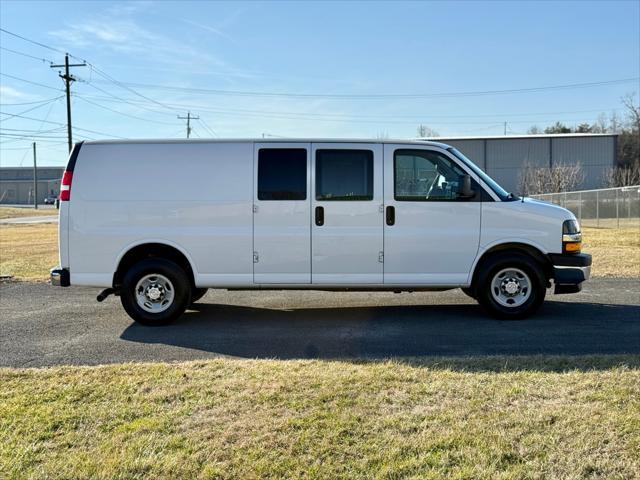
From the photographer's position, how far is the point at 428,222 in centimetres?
707

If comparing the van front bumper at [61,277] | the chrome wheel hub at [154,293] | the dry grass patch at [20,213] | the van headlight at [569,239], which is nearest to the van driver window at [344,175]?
the chrome wheel hub at [154,293]

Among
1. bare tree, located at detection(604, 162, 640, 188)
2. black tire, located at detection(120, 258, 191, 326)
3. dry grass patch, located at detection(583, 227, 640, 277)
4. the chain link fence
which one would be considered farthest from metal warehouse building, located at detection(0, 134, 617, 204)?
black tire, located at detection(120, 258, 191, 326)

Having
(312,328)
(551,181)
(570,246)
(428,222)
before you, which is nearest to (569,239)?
(570,246)

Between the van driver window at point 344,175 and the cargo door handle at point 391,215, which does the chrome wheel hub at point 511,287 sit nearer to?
the cargo door handle at point 391,215

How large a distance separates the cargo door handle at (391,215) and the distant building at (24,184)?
12467 centimetres

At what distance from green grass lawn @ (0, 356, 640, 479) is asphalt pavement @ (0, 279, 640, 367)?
26.0 inches

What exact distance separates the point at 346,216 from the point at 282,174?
0.97 metres

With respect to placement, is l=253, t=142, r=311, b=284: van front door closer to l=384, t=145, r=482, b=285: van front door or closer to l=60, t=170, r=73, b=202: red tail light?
l=384, t=145, r=482, b=285: van front door

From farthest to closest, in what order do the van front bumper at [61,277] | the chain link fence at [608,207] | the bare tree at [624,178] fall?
the bare tree at [624,178], the chain link fence at [608,207], the van front bumper at [61,277]

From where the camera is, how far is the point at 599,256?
1355 centimetres

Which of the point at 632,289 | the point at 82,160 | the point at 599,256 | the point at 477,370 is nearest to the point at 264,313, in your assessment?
the point at 82,160

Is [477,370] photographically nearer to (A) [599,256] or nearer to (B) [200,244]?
(B) [200,244]

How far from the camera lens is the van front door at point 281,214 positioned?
702 centimetres

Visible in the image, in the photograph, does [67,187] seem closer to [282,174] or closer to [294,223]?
[282,174]
